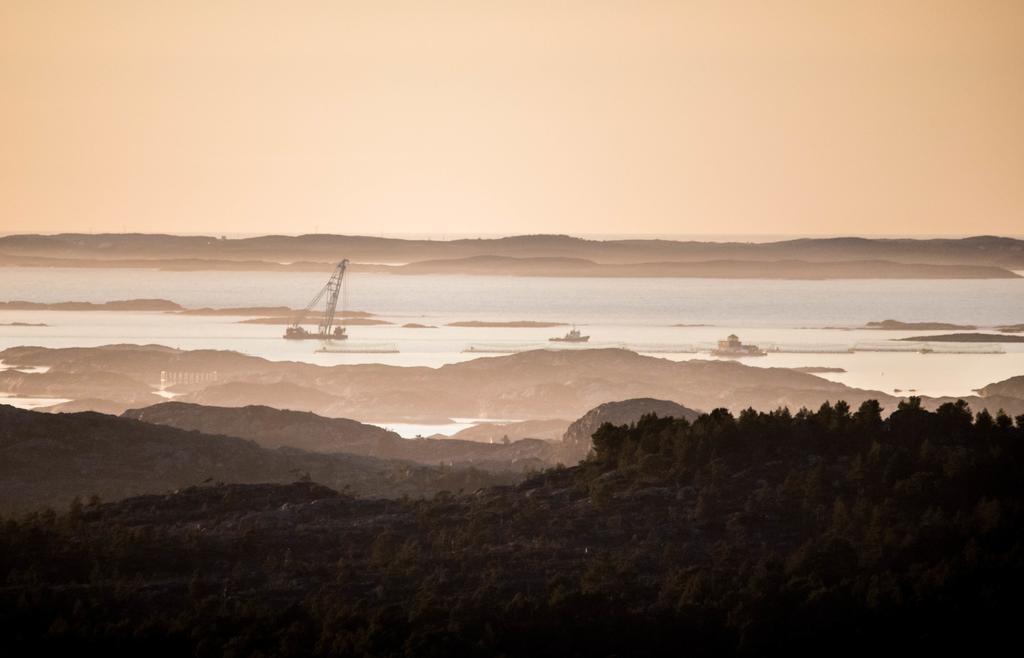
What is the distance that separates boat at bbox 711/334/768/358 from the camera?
118 metres

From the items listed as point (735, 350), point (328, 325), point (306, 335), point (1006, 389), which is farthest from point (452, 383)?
point (328, 325)

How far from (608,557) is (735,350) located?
87493 millimetres

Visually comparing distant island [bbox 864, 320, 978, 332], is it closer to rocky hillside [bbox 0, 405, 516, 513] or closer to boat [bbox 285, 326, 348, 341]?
boat [bbox 285, 326, 348, 341]

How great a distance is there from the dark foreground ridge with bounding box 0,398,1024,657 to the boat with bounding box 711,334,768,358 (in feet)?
256

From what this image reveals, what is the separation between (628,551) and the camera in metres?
32.4

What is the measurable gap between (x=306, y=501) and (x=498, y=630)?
12.5 m

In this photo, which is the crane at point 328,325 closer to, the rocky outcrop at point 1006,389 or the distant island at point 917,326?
the distant island at point 917,326

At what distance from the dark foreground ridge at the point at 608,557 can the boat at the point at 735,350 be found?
77949 millimetres

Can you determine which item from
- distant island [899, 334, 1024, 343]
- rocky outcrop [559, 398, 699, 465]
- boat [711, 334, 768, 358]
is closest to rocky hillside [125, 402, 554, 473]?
rocky outcrop [559, 398, 699, 465]

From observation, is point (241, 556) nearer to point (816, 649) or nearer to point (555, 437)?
point (816, 649)

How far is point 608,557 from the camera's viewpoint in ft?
104

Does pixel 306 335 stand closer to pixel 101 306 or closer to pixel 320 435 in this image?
pixel 101 306

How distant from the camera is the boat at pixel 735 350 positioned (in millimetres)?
117562

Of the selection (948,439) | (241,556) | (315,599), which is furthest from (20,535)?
(948,439)
